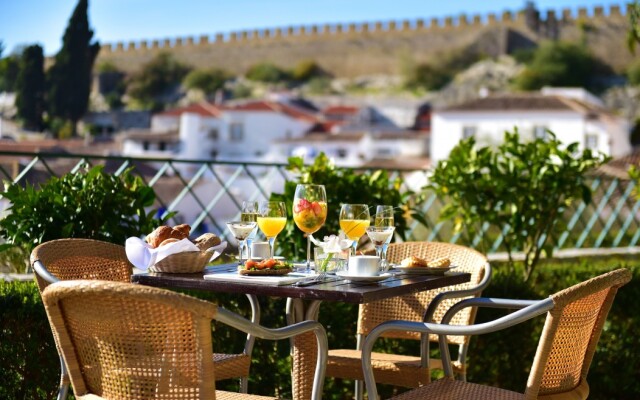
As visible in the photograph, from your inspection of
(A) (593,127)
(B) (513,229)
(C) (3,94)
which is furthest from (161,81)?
(B) (513,229)

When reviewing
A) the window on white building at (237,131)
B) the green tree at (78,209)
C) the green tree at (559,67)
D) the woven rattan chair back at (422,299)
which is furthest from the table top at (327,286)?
the green tree at (559,67)

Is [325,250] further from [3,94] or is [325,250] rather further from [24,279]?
[3,94]

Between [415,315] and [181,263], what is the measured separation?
2.75ft

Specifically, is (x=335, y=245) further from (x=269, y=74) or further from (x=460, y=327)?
(x=269, y=74)

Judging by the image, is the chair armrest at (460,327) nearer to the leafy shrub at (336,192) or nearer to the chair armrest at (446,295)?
the chair armrest at (446,295)

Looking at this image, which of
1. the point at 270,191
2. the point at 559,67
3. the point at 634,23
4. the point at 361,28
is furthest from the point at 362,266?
the point at 361,28

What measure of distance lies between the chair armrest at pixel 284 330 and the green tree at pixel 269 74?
190 feet

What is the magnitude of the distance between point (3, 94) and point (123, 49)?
5215 cm

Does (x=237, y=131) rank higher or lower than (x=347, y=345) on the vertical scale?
lower

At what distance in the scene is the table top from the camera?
2.13m

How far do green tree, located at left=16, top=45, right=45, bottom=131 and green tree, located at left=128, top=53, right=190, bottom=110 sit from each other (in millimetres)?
46194

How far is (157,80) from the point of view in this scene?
198 feet

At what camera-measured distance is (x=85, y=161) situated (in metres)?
3.74

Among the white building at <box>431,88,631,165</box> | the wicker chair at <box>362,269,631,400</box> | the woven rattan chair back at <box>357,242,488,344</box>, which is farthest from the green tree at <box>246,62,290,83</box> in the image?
the wicker chair at <box>362,269,631,400</box>
